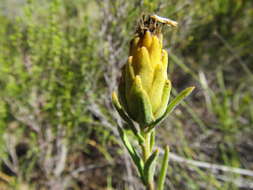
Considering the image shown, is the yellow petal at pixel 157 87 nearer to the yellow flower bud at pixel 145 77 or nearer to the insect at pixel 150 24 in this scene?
the yellow flower bud at pixel 145 77

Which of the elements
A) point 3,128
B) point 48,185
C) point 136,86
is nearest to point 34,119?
→ point 3,128

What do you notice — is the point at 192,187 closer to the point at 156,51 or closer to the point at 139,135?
the point at 139,135

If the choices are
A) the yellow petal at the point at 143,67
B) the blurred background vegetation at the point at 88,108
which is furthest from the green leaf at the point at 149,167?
the blurred background vegetation at the point at 88,108

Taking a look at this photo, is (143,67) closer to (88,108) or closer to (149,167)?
(149,167)

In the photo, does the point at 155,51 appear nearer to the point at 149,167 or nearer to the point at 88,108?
the point at 149,167

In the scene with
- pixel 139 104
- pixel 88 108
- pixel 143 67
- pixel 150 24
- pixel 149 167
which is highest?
pixel 150 24

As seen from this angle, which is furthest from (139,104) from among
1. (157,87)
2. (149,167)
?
(149,167)

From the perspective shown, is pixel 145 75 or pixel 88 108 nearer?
pixel 145 75

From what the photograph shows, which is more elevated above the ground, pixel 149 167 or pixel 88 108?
pixel 149 167

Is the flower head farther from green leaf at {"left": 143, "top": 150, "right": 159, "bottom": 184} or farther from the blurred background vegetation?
the blurred background vegetation
